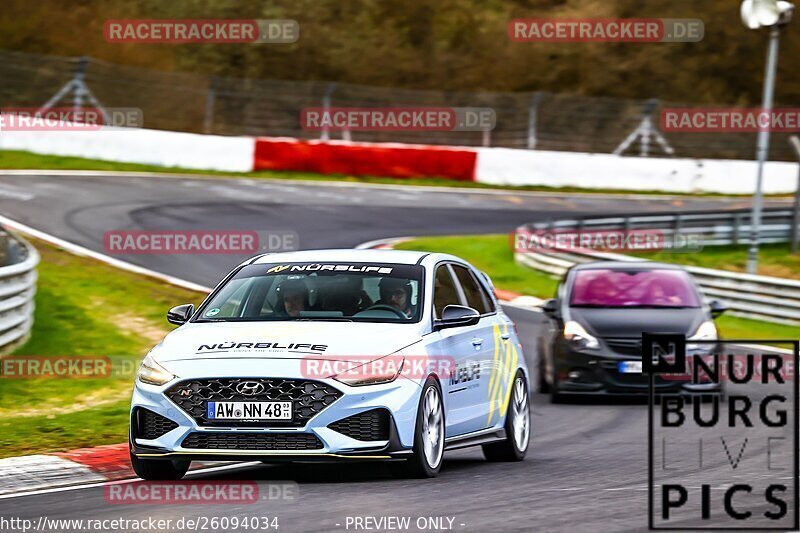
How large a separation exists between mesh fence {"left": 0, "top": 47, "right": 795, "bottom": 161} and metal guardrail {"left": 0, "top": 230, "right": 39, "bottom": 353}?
1995cm

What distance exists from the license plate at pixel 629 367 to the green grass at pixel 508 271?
Result: 7.82 metres

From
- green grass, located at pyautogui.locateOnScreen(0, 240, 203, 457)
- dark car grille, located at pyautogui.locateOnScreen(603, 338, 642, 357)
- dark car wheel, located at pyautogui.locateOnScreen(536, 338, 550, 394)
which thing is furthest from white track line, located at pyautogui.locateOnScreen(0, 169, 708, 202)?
dark car grille, located at pyautogui.locateOnScreen(603, 338, 642, 357)

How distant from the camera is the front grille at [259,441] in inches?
348

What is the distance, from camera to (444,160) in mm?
38281

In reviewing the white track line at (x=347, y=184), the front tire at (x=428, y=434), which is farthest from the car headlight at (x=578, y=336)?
the white track line at (x=347, y=184)

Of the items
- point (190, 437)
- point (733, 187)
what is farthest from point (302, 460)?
point (733, 187)

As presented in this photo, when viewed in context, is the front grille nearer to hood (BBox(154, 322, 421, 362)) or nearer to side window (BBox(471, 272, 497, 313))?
hood (BBox(154, 322, 421, 362))

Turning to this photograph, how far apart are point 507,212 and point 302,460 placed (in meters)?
25.0

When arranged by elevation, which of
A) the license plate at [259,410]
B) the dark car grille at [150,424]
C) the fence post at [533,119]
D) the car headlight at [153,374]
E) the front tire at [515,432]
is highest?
the fence post at [533,119]

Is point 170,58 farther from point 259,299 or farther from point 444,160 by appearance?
point 259,299

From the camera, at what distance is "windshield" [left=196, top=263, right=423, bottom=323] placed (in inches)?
388

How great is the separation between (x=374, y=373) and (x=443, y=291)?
5.20 feet

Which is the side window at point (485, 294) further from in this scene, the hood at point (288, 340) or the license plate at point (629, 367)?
the license plate at point (629, 367)

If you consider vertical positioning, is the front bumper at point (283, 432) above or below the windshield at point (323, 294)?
below
